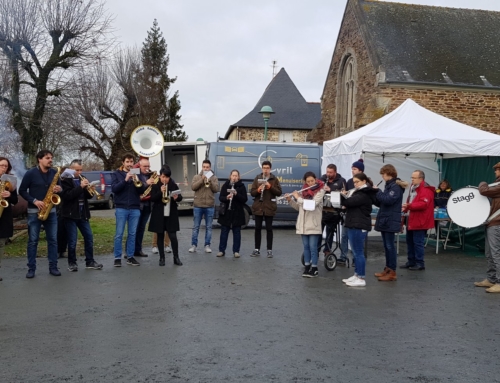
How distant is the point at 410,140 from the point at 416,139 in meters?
0.14

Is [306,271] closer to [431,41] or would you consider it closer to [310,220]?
[310,220]

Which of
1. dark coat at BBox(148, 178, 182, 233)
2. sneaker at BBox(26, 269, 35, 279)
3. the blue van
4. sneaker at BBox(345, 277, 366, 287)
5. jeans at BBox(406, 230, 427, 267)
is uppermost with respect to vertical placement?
the blue van

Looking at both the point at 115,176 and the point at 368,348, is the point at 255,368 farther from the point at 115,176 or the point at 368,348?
the point at 115,176

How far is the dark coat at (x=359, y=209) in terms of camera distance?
7738mm

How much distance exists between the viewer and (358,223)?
773 centimetres

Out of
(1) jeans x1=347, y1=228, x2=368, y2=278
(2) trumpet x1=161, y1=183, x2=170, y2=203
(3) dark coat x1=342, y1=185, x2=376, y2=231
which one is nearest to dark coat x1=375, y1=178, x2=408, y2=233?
(3) dark coat x1=342, y1=185, x2=376, y2=231

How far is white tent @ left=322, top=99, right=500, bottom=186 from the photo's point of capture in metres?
10.7

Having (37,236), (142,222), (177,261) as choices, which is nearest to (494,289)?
(177,261)

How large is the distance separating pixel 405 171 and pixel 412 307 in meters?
7.58

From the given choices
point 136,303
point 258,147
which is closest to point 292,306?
point 136,303

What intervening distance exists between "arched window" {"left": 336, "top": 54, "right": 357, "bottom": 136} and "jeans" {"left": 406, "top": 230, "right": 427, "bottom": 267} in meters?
17.0

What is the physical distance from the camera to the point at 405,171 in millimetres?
13672

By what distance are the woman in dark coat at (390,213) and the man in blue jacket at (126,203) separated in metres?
4.15

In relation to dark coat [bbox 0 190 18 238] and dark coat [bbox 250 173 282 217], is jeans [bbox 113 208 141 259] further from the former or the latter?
dark coat [bbox 250 173 282 217]
